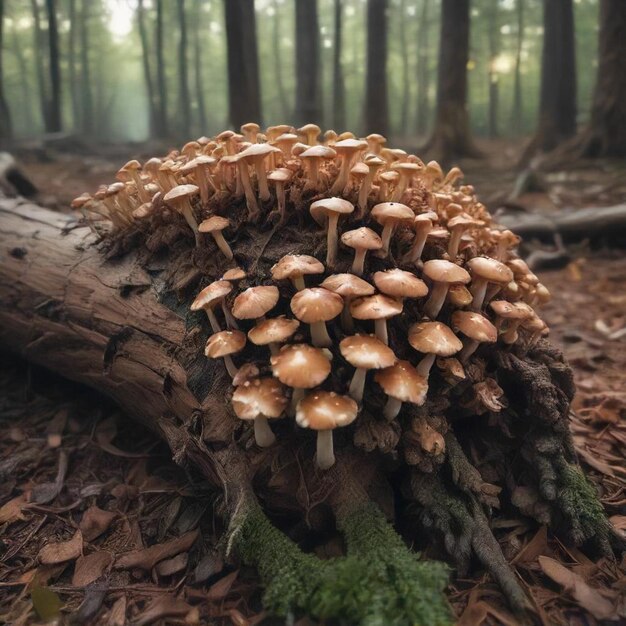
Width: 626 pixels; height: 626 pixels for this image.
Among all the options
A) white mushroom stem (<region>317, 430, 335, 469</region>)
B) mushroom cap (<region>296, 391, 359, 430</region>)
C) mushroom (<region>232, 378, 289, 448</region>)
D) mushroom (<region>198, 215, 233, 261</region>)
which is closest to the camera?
mushroom cap (<region>296, 391, 359, 430</region>)

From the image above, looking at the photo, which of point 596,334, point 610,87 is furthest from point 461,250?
point 610,87

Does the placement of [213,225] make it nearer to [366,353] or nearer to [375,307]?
[375,307]

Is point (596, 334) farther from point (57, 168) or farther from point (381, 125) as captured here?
point (57, 168)

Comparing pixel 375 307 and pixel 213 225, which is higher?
pixel 213 225

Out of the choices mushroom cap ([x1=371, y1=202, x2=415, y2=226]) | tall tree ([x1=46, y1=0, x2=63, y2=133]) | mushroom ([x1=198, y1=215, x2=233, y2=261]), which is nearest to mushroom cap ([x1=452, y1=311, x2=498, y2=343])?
mushroom cap ([x1=371, y1=202, x2=415, y2=226])

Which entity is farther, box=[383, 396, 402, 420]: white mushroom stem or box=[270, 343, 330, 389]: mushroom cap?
box=[383, 396, 402, 420]: white mushroom stem

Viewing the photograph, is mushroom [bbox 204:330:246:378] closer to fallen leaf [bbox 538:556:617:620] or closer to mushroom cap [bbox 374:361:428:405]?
mushroom cap [bbox 374:361:428:405]

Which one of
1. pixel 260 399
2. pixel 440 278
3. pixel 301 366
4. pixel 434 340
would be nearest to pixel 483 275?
pixel 440 278
